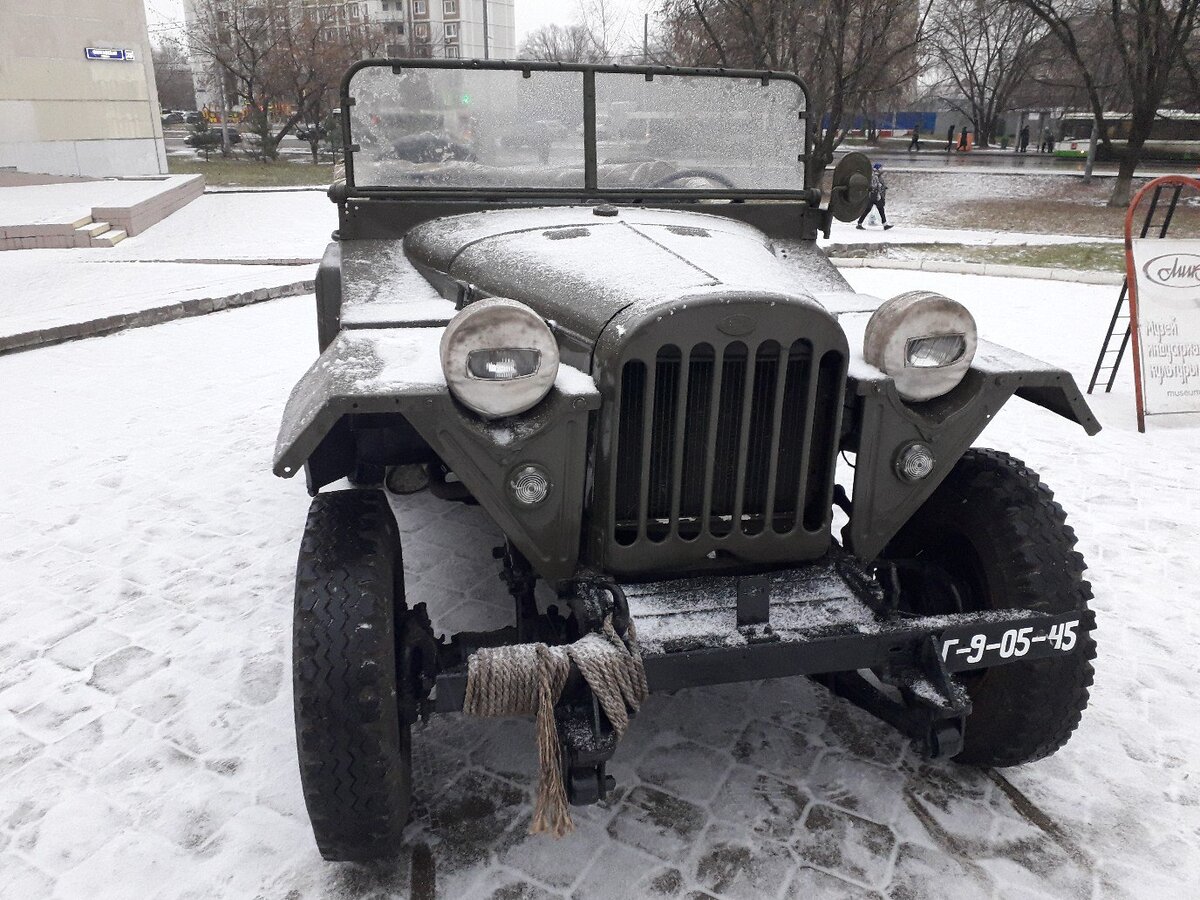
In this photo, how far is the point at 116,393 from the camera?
671 cm

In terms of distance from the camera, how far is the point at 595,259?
2900 mm

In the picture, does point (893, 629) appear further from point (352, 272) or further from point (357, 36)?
point (357, 36)

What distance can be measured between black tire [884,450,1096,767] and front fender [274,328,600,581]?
1168mm

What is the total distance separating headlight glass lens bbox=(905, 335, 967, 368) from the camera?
2.55 meters

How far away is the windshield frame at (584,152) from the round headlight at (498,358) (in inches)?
70.9

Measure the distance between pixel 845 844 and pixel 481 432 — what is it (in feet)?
4.88

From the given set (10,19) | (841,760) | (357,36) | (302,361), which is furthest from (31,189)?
(357,36)

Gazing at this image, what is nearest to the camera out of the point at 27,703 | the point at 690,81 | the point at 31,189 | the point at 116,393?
the point at 27,703

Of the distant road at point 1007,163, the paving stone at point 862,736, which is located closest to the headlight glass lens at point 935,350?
the paving stone at point 862,736

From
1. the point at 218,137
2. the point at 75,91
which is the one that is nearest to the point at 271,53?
the point at 218,137

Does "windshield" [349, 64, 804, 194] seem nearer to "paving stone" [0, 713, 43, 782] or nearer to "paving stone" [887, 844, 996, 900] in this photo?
"paving stone" [0, 713, 43, 782]

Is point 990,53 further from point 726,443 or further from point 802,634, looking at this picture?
point 802,634

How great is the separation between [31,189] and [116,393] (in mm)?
13398

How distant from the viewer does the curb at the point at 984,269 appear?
11.6m
